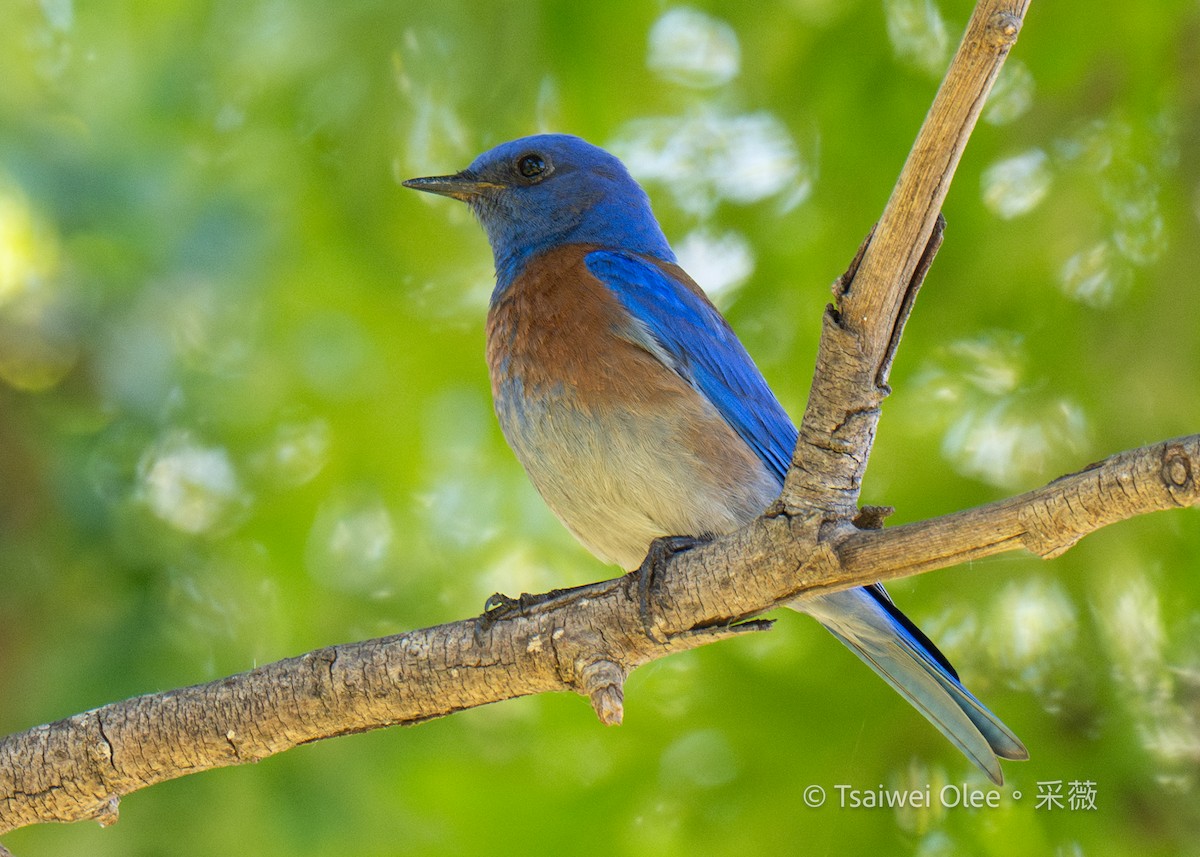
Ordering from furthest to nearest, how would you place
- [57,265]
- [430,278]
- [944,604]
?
[430,278] → [57,265] → [944,604]

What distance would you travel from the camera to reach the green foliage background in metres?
4.70

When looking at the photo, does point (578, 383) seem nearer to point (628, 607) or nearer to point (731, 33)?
point (628, 607)

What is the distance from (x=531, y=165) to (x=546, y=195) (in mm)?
149

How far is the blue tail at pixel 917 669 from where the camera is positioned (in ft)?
12.4

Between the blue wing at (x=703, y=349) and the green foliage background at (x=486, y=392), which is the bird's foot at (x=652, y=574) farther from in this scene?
the green foliage background at (x=486, y=392)

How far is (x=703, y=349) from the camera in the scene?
4.35m

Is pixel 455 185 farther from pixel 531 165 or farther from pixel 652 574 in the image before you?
pixel 652 574

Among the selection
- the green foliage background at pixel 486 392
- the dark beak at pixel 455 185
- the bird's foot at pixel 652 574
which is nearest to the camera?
the bird's foot at pixel 652 574

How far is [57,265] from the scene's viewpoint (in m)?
5.25

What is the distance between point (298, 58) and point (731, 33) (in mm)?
A: 1887

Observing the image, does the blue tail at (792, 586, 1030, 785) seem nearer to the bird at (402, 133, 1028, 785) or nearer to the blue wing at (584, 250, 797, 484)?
the bird at (402, 133, 1028, 785)

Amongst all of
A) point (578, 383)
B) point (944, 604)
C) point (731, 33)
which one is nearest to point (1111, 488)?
point (578, 383)

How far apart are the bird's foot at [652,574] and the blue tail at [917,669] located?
1.91ft

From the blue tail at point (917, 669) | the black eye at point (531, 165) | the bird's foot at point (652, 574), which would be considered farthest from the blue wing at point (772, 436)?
the black eye at point (531, 165)
